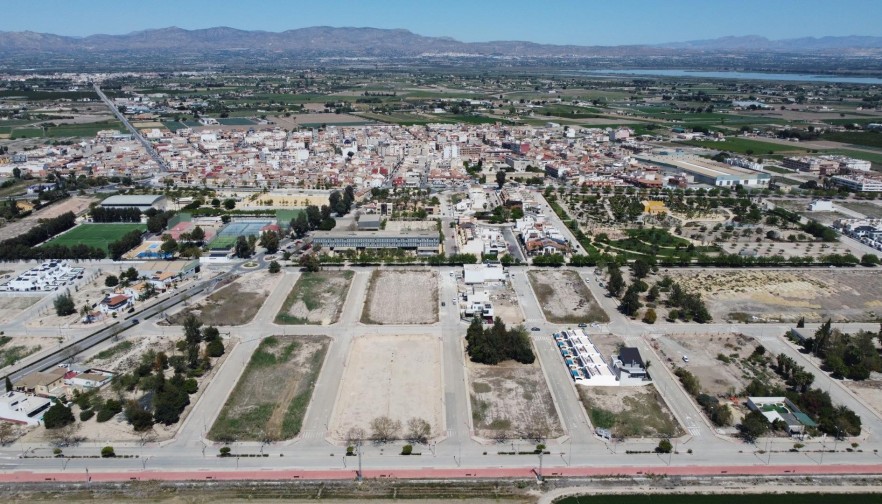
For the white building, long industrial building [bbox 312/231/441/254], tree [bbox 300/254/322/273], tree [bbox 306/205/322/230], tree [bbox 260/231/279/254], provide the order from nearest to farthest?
the white building
tree [bbox 300/254/322/273]
tree [bbox 260/231/279/254]
long industrial building [bbox 312/231/441/254]
tree [bbox 306/205/322/230]

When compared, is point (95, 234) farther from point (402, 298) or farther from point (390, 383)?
point (390, 383)

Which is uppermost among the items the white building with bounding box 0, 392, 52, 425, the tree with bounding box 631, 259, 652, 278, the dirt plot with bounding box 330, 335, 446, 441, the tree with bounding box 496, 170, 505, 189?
the tree with bounding box 496, 170, 505, 189

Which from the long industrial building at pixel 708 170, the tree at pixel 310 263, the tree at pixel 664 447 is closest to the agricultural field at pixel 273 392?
the tree at pixel 310 263

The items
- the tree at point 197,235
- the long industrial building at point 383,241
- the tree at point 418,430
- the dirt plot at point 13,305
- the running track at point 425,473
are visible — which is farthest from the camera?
the tree at point 197,235

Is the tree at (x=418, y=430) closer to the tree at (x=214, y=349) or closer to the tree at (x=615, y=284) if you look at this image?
the tree at (x=214, y=349)

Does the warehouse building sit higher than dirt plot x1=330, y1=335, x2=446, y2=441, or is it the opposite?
the warehouse building

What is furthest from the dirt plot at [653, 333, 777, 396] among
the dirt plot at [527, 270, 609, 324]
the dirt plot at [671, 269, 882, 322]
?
the dirt plot at [527, 270, 609, 324]

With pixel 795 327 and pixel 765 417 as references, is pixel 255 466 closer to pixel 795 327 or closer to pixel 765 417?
pixel 765 417

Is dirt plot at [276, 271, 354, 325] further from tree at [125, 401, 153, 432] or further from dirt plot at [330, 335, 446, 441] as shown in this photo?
tree at [125, 401, 153, 432]
